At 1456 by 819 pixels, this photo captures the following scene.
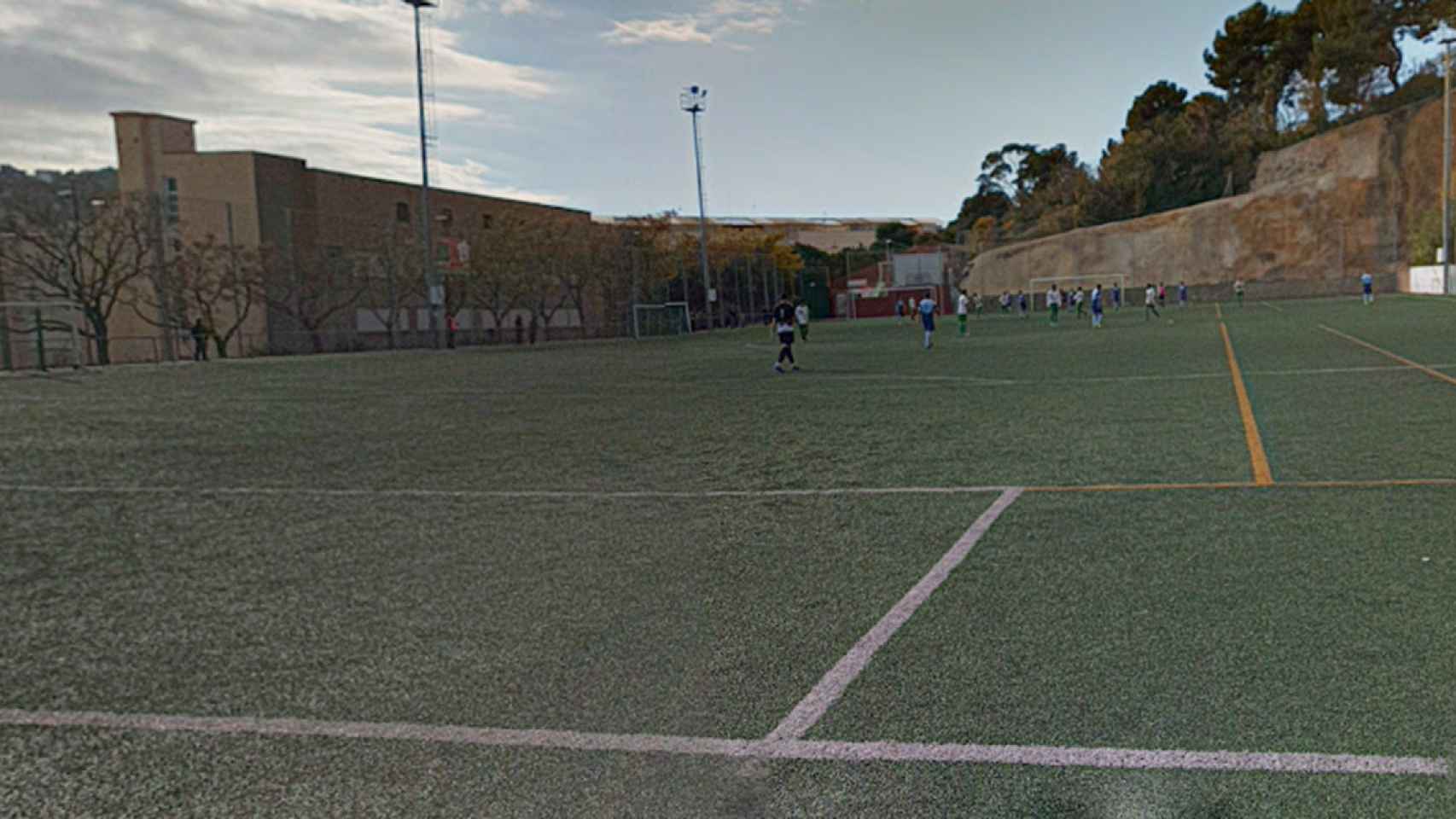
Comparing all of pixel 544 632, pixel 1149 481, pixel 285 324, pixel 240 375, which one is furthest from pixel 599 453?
pixel 285 324

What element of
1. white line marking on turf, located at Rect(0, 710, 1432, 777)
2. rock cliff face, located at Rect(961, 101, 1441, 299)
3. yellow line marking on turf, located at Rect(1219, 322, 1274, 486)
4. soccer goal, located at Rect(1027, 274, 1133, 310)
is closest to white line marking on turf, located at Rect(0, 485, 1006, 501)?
yellow line marking on turf, located at Rect(1219, 322, 1274, 486)

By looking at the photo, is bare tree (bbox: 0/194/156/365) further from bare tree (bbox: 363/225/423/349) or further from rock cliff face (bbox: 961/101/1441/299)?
rock cliff face (bbox: 961/101/1441/299)

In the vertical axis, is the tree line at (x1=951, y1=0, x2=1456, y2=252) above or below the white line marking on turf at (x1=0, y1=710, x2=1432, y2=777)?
above

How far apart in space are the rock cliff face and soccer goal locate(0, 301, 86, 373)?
2874 inches

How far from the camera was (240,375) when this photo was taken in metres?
27.3

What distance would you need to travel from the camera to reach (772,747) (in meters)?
3.55

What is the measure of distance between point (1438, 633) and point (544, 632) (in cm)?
372

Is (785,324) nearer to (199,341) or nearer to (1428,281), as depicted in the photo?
(199,341)

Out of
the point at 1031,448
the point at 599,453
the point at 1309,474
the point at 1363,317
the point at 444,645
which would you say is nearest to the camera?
the point at 444,645

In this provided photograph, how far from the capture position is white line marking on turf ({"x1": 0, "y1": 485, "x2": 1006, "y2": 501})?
329 inches

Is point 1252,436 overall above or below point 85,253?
below

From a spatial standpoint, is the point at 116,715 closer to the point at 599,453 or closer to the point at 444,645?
the point at 444,645

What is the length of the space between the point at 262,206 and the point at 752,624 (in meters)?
56.1

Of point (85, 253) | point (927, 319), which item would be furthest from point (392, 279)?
point (927, 319)
